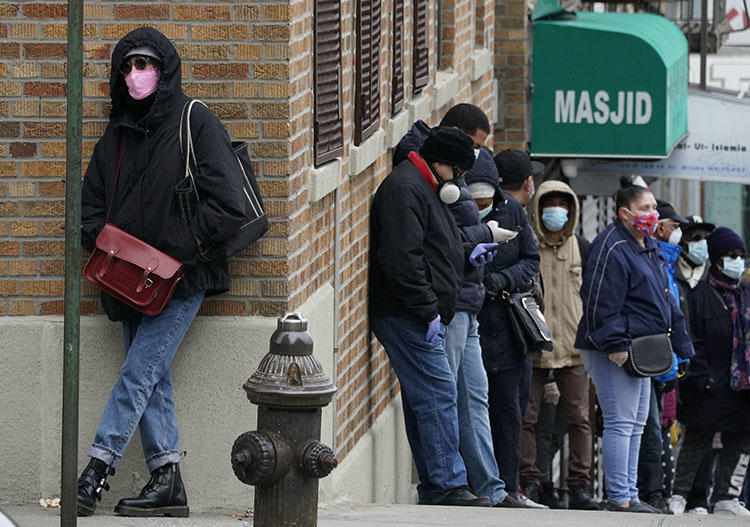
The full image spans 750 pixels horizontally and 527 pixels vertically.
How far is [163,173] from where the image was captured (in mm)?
6820

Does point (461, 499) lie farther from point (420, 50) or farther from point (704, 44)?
point (704, 44)

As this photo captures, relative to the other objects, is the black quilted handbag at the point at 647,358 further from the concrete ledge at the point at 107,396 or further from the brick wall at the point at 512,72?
the brick wall at the point at 512,72

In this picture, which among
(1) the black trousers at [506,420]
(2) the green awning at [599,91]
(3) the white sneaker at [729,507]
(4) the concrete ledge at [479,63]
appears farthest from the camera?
(2) the green awning at [599,91]

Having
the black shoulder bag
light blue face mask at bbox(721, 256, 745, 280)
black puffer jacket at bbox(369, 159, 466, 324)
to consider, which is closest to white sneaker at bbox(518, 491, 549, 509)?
black puffer jacket at bbox(369, 159, 466, 324)

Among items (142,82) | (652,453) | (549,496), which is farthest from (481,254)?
(549,496)

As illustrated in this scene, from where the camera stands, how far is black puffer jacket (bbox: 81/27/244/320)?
6758mm

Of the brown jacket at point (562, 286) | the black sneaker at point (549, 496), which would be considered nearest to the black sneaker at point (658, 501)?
the black sneaker at point (549, 496)

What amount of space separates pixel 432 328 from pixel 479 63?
5.59 m

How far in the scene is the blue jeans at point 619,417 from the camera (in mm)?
9594

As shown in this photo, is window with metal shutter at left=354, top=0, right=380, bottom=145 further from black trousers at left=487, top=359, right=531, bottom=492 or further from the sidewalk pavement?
the sidewalk pavement

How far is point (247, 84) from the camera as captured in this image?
7148 mm

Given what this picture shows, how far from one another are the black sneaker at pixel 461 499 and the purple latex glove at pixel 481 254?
3.63ft

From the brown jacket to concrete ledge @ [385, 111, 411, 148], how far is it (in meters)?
0.94

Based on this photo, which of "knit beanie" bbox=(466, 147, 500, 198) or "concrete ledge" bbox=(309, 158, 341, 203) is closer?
"concrete ledge" bbox=(309, 158, 341, 203)
